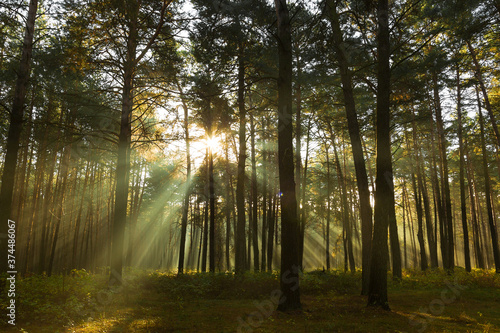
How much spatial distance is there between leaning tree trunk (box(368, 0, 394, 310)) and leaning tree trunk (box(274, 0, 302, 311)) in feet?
6.57

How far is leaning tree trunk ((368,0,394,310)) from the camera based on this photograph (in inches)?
284

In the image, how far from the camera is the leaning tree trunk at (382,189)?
284 inches

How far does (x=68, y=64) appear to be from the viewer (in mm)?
9383

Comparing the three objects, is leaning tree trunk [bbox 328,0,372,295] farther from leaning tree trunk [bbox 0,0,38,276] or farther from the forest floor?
leaning tree trunk [bbox 0,0,38,276]

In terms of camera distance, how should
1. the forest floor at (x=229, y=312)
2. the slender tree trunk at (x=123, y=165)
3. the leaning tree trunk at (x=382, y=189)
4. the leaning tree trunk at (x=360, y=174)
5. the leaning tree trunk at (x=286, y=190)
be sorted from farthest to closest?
the slender tree trunk at (x=123, y=165) → the leaning tree trunk at (x=360, y=174) → the leaning tree trunk at (x=382, y=189) → the leaning tree trunk at (x=286, y=190) → the forest floor at (x=229, y=312)

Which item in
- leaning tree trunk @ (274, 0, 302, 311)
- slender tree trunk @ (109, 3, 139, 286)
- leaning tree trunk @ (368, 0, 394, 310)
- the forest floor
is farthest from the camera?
slender tree trunk @ (109, 3, 139, 286)

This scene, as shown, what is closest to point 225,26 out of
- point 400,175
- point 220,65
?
point 220,65

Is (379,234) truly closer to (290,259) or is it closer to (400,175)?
(290,259)

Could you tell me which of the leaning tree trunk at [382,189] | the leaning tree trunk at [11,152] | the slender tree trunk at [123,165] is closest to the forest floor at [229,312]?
the leaning tree trunk at [382,189]

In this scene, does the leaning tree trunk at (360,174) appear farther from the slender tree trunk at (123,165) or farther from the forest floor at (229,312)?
the slender tree trunk at (123,165)

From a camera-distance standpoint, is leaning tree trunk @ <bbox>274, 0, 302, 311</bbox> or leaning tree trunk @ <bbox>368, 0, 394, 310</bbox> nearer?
leaning tree trunk @ <bbox>274, 0, 302, 311</bbox>

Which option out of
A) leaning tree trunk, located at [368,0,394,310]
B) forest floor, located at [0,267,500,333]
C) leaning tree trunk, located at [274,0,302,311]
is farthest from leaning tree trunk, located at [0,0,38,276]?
leaning tree trunk, located at [368,0,394,310]

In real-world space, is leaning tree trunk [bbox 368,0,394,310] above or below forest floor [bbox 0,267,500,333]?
above

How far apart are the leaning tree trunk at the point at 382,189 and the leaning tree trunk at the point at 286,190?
6.57ft
